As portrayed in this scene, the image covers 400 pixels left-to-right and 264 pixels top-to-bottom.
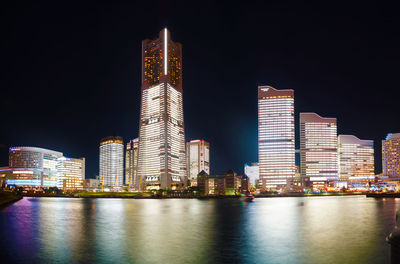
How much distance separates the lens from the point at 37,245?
113 ft

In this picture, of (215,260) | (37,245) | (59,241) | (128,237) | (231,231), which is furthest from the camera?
(231,231)

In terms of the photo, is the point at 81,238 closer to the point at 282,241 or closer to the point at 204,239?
the point at 204,239

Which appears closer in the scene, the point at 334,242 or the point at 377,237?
the point at 334,242

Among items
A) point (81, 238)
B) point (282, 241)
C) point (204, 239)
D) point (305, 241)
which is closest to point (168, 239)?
point (204, 239)

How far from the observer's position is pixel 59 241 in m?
36.9

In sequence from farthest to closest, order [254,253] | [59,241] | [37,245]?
[59,241]
[37,245]
[254,253]

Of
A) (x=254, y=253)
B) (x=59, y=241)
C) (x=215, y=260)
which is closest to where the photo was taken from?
(x=215, y=260)

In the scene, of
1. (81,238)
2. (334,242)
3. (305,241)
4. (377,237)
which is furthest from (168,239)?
(377,237)

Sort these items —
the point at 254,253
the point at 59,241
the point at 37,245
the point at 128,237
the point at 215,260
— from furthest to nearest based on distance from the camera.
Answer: the point at 128,237 → the point at 59,241 → the point at 37,245 → the point at 254,253 → the point at 215,260

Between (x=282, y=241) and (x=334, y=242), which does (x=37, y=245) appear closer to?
(x=282, y=241)

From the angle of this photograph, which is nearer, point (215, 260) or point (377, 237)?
point (215, 260)

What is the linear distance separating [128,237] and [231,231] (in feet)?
44.9

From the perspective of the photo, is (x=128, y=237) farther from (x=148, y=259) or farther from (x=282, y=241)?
(x=282, y=241)

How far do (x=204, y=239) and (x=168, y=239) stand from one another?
3876 mm
